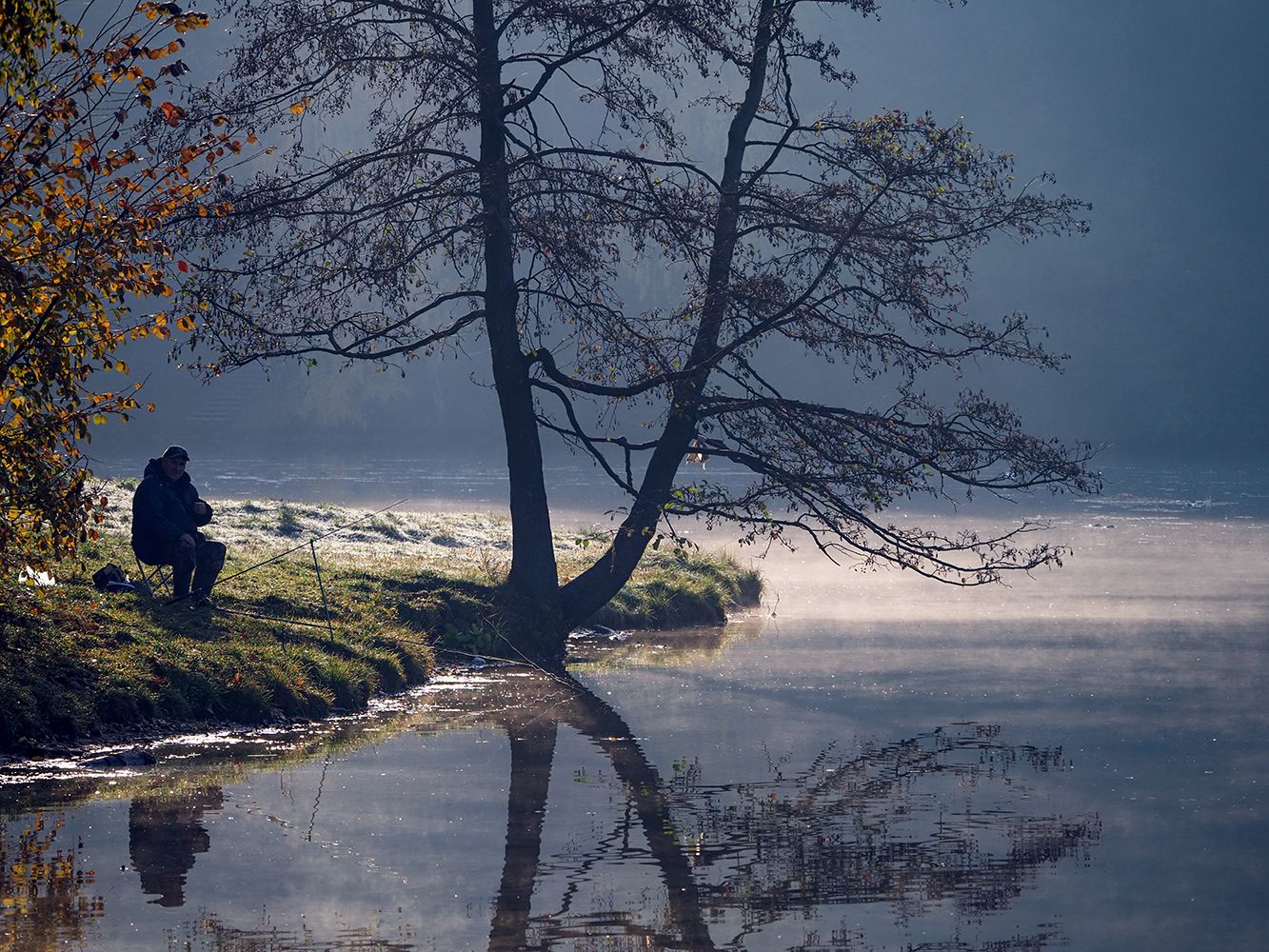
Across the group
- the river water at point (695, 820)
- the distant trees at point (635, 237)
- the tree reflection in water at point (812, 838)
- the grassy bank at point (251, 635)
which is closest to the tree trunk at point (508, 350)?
the distant trees at point (635, 237)

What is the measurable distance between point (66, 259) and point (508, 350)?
940cm

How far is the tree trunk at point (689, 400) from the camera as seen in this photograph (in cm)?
1966

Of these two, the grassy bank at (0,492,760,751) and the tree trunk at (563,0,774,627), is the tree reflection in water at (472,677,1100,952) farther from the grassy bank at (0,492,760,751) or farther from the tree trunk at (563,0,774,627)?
the tree trunk at (563,0,774,627)

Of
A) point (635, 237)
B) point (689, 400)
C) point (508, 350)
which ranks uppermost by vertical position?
point (635, 237)

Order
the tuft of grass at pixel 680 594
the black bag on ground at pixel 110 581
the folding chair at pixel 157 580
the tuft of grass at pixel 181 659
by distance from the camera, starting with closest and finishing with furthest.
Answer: the tuft of grass at pixel 181 659
the black bag on ground at pixel 110 581
the folding chair at pixel 157 580
the tuft of grass at pixel 680 594

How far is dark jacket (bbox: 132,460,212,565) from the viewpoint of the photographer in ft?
57.0

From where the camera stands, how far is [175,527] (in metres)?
17.5

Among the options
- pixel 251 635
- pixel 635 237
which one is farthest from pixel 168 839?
pixel 635 237

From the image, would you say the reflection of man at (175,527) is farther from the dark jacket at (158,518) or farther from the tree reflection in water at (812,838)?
the tree reflection in water at (812,838)

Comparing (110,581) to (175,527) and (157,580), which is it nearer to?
(175,527)

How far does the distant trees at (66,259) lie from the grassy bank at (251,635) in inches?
63.1

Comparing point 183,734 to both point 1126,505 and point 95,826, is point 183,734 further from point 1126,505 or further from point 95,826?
point 1126,505

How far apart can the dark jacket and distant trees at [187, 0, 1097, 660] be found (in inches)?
73.7

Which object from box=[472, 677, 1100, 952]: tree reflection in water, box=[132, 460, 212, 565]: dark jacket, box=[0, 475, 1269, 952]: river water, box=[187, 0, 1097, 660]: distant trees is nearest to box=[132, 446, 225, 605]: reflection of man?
box=[132, 460, 212, 565]: dark jacket
